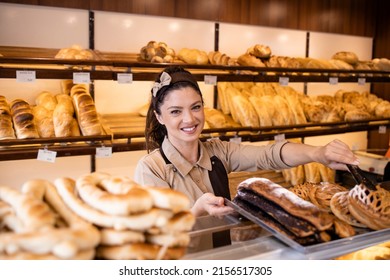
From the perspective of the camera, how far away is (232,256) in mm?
1053

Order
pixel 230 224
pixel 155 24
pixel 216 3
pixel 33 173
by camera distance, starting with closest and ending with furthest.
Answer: pixel 230 224 < pixel 33 173 < pixel 155 24 < pixel 216 3

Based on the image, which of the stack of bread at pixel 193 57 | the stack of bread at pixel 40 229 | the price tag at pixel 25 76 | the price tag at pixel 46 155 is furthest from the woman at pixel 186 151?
the stack of bread at pixel 193 57

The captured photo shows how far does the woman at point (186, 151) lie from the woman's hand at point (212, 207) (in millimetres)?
329

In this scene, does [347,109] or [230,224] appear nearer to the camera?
[230,224]

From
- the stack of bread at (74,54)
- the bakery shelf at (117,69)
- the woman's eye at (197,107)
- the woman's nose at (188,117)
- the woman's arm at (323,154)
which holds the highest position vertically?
the stack of bread at (74,54)

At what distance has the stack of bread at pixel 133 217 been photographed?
0.81 meters

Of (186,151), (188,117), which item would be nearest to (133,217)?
(188,117)

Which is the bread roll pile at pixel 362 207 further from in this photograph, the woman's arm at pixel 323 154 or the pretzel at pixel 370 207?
the woman's arm at pixel 323 154

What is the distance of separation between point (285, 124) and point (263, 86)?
2.26 feet

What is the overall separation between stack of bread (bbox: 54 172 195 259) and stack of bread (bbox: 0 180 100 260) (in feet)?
0.10

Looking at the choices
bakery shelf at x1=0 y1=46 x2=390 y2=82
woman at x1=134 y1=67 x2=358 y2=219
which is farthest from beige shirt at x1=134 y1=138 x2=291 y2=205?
bakery shelf at x1=0 y1=46 x2=390 y2=82

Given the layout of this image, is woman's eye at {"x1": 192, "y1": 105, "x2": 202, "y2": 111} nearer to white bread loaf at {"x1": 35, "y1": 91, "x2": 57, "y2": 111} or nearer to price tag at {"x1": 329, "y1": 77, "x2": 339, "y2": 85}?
white bread loaf at {"x1": 35, "y1": 91, "x2": 57, "y2": 111}

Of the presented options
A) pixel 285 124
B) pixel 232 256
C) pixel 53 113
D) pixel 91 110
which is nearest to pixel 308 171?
pixel 285 124
